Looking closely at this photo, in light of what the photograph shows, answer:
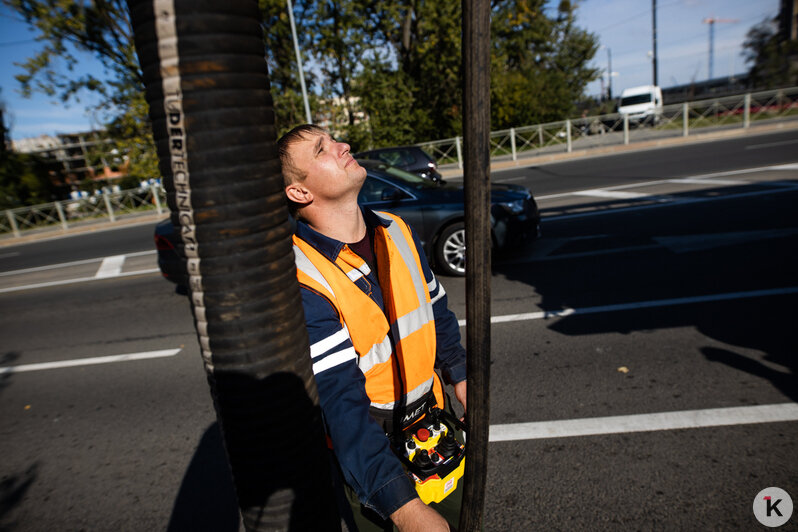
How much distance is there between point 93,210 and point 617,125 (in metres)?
23.0

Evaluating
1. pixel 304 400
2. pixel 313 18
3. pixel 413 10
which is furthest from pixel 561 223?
pixel 413 10

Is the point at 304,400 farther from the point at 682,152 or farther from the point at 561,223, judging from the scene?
the point at 682,152

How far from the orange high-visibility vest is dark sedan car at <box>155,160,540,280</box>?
15.5 feet

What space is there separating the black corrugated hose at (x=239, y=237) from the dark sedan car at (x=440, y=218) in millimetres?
5551

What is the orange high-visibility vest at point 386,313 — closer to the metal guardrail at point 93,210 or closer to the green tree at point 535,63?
the metal guardrail at point 93,210

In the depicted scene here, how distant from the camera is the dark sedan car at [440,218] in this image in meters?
6.52

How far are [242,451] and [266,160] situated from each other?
21.8 inches

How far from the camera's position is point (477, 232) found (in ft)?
2.53

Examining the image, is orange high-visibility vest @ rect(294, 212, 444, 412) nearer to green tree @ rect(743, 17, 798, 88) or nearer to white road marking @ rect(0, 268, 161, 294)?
white road marking @ rect(0, 268, 161, 294)

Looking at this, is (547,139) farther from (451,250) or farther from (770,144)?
(451,250)

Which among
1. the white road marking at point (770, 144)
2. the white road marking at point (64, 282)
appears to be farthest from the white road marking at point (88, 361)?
the white road marking at point (770, 144)

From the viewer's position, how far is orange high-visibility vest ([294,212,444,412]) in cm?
152

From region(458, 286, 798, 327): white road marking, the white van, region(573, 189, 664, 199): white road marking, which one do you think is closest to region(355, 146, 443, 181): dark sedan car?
region(573, 189, 664, 199): white road marking

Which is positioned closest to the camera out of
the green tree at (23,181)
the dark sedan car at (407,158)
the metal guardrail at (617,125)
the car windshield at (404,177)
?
the car windshield at (404,177)
